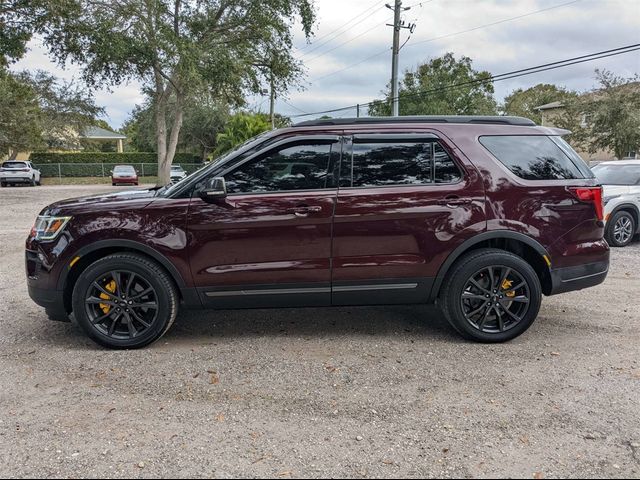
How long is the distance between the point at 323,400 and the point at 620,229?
8358 millimetres

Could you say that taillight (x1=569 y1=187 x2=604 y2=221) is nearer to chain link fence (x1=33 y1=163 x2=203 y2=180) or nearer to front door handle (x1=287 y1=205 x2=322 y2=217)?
front door handle (x1=287 y1=205 x2=322 y2=217)

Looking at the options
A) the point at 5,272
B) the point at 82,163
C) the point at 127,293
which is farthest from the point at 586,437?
the point at 82,163

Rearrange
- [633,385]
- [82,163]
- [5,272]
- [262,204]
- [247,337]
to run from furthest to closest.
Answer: [82,163]
[5,272]
[247,337]
[262,204]
[633,385]

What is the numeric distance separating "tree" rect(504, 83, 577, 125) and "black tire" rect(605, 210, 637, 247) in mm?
46874

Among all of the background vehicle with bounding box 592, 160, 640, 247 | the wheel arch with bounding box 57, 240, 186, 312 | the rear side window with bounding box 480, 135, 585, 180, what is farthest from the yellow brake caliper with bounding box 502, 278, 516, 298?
the background vehicle with bounding box 592, 160, 640, 247

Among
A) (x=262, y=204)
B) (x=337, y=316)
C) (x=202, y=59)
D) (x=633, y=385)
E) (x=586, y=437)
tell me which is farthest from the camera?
(x=202, y=59)

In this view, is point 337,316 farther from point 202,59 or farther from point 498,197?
point 202,59

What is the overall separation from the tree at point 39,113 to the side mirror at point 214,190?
30213 mm

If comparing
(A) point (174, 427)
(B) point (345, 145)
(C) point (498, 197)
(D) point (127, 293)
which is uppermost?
(B) point (345, 145)

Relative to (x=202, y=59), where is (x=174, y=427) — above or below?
below

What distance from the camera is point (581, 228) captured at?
4.35 meters

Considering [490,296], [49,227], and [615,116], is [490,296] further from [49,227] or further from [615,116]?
[615,116]

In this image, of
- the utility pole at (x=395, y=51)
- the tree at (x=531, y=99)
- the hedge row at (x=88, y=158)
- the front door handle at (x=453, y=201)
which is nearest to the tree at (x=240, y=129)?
the hedge row at (x=88, y=158)

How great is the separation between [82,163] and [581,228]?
135 feet
